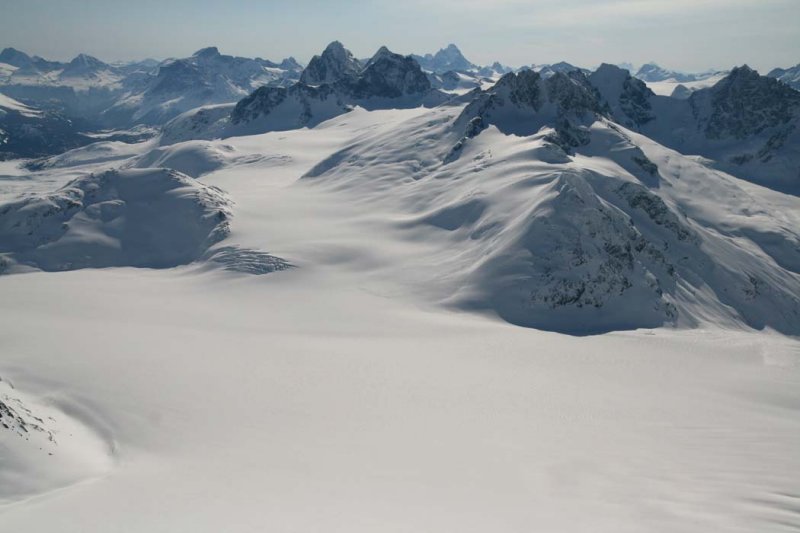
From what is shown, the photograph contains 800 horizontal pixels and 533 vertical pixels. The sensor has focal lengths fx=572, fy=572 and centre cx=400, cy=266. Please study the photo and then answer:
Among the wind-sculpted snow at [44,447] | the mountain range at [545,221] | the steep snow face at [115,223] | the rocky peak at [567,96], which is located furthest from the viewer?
the rocky peak at [567,96]

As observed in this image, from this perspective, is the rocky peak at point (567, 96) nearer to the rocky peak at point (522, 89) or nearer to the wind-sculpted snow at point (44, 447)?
the rocky peak at point (522, 89)

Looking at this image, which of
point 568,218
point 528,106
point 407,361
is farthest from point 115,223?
point 528,106

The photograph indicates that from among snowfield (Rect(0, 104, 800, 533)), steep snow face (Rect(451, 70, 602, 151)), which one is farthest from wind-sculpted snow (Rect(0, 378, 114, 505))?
steep snow face (Rect(451, 70, 602, 151))

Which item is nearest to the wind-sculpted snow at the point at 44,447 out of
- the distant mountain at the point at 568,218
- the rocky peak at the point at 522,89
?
the distant mountain at the point at 568,218

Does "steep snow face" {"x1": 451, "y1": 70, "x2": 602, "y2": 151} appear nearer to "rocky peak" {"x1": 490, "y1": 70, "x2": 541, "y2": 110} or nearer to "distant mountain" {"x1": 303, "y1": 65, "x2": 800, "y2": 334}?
"rocky peak" {"x1": 490, "y1": 70, "x2": 541, "y2": 110}

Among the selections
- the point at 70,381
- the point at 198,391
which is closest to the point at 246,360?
the point at 198,391

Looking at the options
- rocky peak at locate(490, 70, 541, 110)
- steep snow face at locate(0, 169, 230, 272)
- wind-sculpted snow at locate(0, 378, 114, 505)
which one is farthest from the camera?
rocky peak at locate(490, 70, 541, 110)
